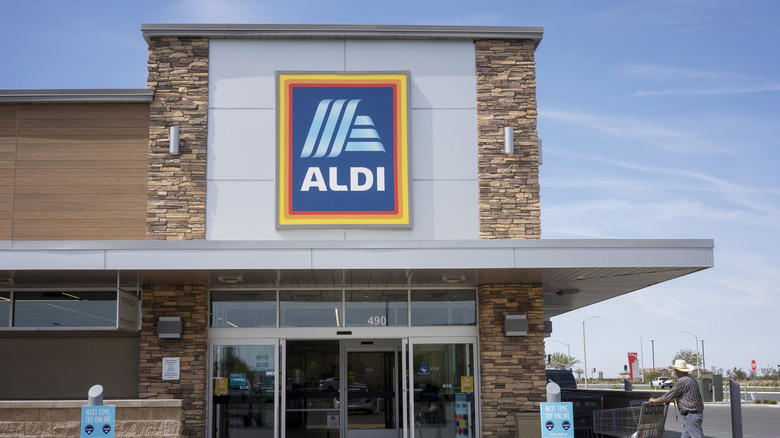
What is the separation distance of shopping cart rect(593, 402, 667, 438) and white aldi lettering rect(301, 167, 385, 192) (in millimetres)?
6119

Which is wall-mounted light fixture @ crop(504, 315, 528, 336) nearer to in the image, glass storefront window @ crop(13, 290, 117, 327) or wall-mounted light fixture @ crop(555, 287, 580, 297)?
wall-mounted light fixture @ crop(555, 287, 580, 297)

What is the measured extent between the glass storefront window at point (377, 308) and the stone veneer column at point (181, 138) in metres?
3.28

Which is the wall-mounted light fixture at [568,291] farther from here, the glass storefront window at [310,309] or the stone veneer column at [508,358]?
the glass storefront window at [310,309]

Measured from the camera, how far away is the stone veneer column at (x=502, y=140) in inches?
636

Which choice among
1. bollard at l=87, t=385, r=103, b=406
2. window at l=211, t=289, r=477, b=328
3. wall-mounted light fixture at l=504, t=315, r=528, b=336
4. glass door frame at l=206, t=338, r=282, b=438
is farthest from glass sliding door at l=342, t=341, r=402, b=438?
bollard at l=87, t=385, r=103, b=406

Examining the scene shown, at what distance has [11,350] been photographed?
54.1 feet

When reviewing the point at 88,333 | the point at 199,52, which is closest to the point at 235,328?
the point at 88,333

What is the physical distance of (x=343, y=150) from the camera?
52.6 feet

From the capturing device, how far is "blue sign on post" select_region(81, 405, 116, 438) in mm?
11539

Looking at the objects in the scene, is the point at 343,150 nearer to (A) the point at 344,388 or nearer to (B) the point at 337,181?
(B) the point at 337,181

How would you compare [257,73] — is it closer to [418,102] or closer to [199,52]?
[199,52]

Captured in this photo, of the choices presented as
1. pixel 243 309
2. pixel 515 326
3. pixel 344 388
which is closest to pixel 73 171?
pixel 243 309

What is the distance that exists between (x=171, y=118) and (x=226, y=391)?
5456 millimetres

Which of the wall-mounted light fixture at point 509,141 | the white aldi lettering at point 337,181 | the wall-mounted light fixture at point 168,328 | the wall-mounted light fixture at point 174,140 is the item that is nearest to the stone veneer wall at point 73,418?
the wall-mounted light fixture at point 168,328
